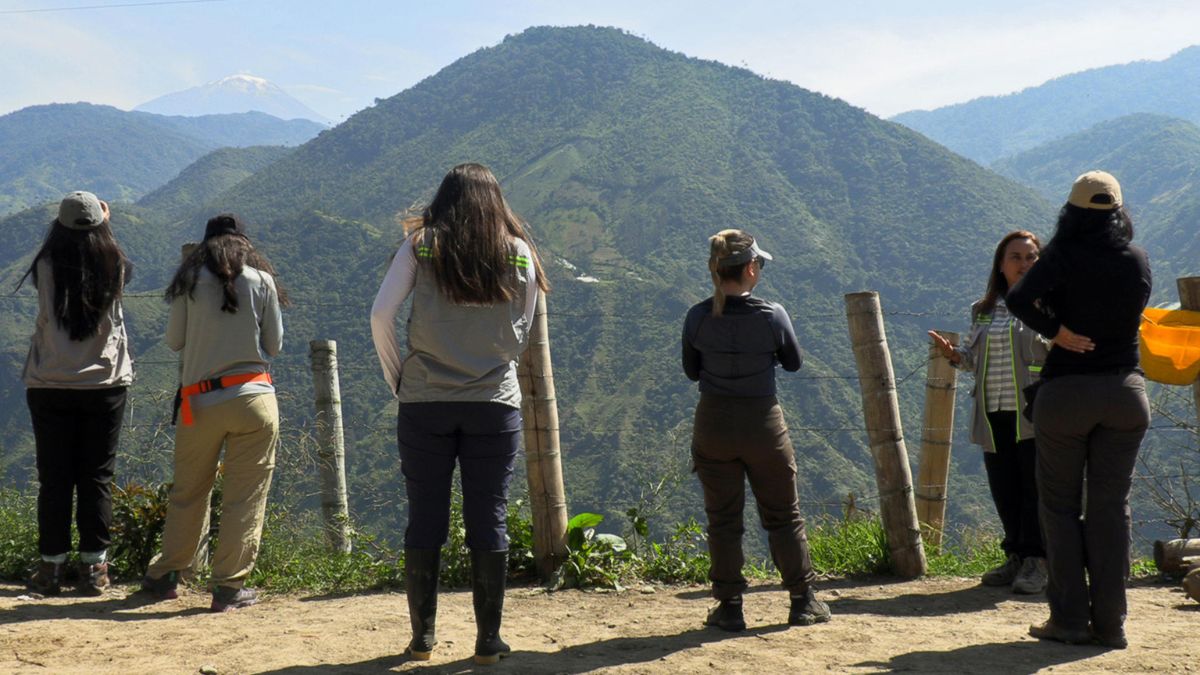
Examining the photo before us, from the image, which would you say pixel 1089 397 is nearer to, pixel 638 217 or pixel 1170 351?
pixel 1170 351

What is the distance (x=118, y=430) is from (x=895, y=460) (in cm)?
379

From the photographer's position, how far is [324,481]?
6484mm

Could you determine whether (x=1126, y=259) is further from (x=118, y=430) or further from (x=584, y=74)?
(x=584, y=74)

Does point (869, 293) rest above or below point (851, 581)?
above

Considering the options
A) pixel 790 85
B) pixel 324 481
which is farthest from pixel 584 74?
pixel 324 481

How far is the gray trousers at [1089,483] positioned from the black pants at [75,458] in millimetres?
4100

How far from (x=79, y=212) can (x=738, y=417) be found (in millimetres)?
3137

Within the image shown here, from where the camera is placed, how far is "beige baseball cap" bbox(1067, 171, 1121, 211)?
4.11 meters

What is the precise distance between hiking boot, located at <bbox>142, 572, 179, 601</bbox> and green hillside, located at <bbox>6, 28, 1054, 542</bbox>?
31.6 meters

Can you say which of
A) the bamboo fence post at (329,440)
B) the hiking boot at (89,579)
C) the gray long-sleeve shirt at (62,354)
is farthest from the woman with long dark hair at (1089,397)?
the hiking boot at (89,579)

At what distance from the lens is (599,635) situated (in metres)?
4.58

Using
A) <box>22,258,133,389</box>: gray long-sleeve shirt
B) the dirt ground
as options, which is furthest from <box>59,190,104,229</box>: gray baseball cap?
the dirt ground

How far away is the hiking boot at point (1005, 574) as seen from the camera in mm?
5500

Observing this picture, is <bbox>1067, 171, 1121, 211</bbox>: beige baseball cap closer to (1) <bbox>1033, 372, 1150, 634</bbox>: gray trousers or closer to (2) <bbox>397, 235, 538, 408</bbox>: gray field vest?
(1) <bbox>1033, 372, 1150, 634</bbox>: gray trousers
